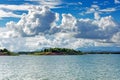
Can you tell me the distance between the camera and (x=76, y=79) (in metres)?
67.6

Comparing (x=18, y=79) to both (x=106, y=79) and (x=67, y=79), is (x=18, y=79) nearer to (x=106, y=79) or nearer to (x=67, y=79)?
(x=67, y=79)

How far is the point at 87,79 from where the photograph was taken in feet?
222

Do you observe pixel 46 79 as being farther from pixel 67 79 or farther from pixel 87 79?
pixel 87 79

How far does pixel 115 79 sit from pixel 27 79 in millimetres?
19393

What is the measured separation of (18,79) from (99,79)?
1762 cm

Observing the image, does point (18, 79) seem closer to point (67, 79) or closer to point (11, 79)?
point (11, 79)

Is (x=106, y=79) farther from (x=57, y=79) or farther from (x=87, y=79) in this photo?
(x=57, y=79)

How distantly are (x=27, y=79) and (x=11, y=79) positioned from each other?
11.3 ft

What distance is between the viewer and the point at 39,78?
68.8 m

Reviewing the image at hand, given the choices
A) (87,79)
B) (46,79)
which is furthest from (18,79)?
(87,79)

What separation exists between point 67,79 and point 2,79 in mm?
14029

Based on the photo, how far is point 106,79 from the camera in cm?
6788

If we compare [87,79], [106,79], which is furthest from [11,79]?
[106,79]

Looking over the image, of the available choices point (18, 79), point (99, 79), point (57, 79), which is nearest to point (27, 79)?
point (18, 79)
